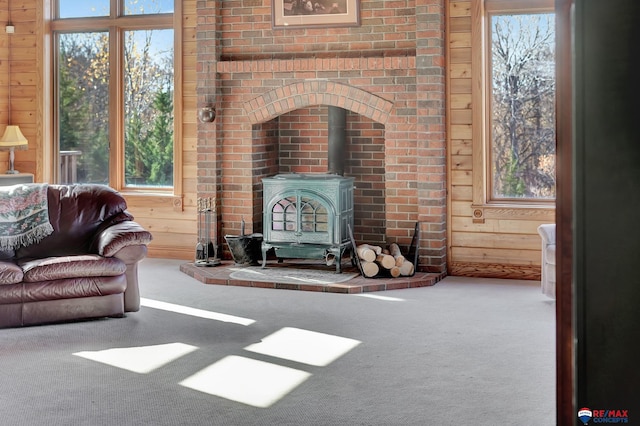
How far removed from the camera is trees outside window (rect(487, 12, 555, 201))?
7398mm

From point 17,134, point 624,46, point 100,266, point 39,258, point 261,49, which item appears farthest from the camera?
point 17,134

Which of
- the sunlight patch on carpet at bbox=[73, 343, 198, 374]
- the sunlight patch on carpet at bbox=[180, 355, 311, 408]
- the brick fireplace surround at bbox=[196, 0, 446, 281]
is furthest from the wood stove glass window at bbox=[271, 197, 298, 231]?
the sunlight patch on carpet at bbox=[180, 355, 311, 408]

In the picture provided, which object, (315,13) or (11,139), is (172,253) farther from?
(315,13)

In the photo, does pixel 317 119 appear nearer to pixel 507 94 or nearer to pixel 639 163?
pixel 507 94

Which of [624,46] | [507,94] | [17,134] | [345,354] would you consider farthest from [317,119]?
[624,46]

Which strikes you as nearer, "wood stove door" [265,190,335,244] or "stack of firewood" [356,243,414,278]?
"stack of firewood" [356,243,414,278]

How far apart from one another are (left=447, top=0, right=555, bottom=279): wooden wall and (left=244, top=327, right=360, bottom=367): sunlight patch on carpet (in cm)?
253

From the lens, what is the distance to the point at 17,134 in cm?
875

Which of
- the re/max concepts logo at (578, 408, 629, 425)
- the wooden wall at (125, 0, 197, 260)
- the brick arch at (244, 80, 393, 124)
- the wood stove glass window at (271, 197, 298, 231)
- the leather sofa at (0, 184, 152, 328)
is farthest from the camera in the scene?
the wooden wall at (125, 0, 197, 260)

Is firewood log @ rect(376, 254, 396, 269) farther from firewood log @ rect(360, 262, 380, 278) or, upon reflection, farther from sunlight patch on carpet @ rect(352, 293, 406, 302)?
sunlight patch on carpet @ rect(352, 293, 406, 302)

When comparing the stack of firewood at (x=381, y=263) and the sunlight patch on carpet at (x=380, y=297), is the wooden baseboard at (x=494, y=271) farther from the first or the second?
the sunlight patch on carpet at (x=380, y=297)

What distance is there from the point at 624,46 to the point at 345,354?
12.3 ft

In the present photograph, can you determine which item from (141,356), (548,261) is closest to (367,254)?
(548,261)

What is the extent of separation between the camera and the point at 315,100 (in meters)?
7.86
